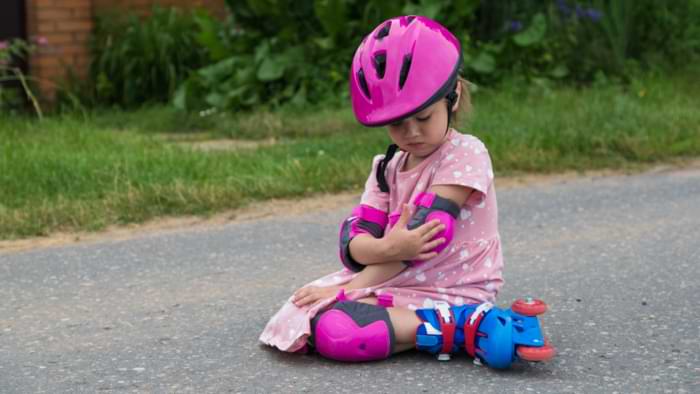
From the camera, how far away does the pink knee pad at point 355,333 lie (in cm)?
352

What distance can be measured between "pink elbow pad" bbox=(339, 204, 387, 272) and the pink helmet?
1.01ft

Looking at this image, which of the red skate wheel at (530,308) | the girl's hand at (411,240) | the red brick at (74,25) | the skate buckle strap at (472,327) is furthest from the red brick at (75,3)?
the red skate wheel at (530,308)

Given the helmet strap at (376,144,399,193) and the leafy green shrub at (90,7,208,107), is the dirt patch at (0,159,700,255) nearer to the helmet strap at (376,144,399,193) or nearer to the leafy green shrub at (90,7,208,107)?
the helmet strap at (376,144,399,193)

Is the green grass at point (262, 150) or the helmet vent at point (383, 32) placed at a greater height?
the helmet vent at point (383, 32)

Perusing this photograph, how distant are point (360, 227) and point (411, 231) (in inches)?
10.1

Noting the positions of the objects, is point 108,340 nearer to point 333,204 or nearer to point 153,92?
point 333,204

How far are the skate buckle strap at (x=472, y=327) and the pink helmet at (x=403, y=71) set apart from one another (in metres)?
0.60

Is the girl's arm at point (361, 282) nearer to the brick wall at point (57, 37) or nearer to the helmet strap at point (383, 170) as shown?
the helmet strap at point (383, 170)

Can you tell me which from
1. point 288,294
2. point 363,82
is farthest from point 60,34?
point 363,82

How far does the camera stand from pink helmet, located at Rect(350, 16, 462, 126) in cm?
347

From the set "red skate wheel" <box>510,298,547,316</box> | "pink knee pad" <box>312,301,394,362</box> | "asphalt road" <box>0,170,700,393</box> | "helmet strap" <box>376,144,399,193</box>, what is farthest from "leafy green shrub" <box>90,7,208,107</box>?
"red skate wheel" <box>510,298,547,316</box>

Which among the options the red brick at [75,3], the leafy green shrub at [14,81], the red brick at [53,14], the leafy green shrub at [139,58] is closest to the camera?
the leafy green shrub at [14,81]

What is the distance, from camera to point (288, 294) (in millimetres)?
4445

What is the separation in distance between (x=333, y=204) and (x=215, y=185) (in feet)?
1.92
